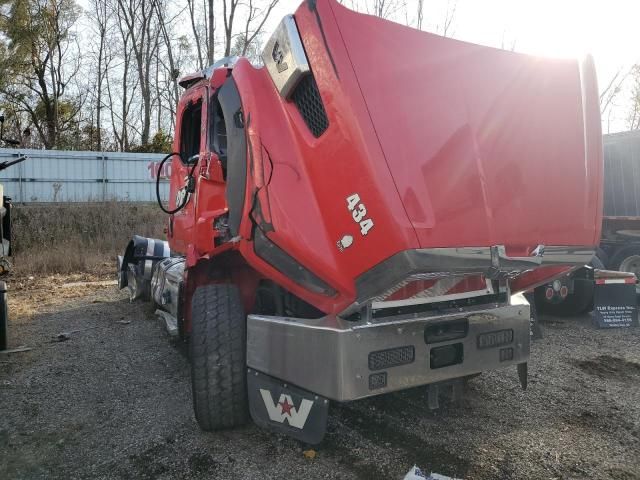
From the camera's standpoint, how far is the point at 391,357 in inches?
106

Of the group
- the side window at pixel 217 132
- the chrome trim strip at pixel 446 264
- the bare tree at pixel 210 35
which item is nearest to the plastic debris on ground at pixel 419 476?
the chrome trim strip at pixel 446 264

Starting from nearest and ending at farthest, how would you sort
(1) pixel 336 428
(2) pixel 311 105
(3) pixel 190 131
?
(2) pixel 311 105 → (1) pixel 336 428 → (3) pixel 190 131

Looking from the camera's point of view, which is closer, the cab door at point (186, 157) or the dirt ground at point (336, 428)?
the dirt ground at point (336, 428)

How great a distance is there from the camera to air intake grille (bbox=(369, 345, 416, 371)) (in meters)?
2.63

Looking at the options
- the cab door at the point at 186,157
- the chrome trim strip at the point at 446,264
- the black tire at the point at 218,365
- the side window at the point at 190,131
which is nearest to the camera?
the chrome trim strip at the point at 446,264

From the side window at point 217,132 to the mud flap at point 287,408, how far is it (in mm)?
1576

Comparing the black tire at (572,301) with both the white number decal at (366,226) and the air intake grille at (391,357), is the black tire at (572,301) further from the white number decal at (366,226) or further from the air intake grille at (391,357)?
the white number decal at (366,226)

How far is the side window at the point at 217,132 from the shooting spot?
144 inches

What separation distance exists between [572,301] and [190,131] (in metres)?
5.51

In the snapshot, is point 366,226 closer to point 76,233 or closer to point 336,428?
point 336,428

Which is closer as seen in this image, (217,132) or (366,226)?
(366,226)

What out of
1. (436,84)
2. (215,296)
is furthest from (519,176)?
(215,296)

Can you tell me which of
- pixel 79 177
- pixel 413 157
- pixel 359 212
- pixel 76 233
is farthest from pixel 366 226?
pixel 79 177

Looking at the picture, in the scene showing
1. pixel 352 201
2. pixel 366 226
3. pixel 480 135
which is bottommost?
pixel 366 226
